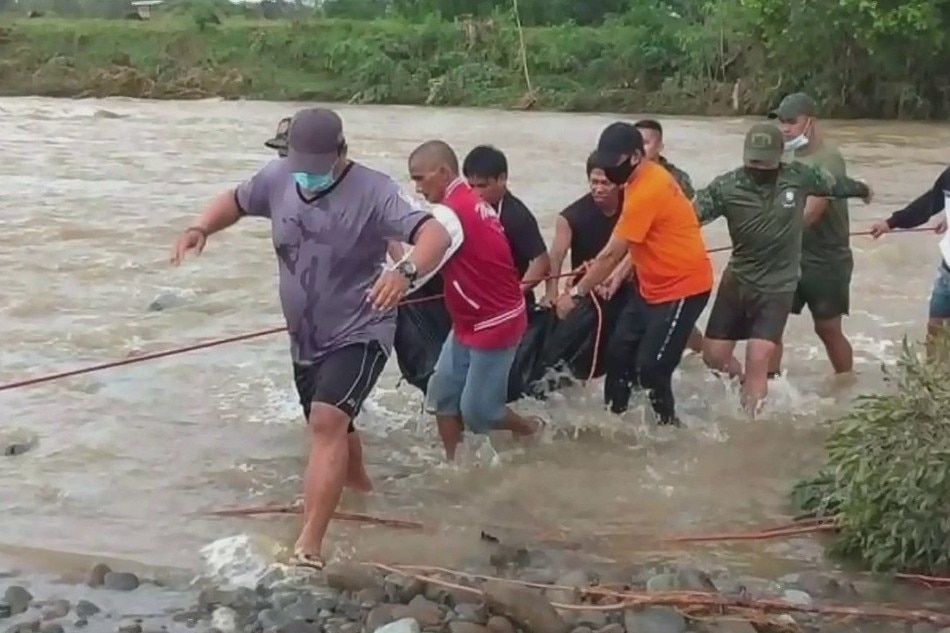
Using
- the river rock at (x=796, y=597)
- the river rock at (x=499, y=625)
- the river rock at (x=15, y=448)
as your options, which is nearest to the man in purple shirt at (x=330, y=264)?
the river rock at (x=499, y=625)

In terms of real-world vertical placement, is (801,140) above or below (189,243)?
above

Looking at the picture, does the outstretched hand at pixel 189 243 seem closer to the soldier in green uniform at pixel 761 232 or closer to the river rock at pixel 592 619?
the river rock at pixel 592 619

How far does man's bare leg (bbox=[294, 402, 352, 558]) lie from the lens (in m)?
6.34

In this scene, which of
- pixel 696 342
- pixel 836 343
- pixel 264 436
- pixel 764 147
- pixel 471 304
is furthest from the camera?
pixel 836 343

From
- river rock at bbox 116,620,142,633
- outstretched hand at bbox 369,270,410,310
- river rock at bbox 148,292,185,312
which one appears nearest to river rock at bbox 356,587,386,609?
river rock at bbox 116,620,142,633

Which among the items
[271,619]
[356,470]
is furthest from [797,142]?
[271,619]

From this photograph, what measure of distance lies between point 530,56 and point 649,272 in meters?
44.7

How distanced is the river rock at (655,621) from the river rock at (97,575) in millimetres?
2237

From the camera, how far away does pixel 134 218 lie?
793 inches

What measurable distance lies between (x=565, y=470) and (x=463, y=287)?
60.6 inches

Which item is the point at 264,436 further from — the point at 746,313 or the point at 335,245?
the point at 335,245

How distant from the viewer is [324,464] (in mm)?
6348

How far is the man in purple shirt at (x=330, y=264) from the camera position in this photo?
6.28 meters

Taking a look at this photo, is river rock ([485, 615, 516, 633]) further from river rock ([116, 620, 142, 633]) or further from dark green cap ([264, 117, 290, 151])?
dark green cap ([264, 117, 290, 151])
